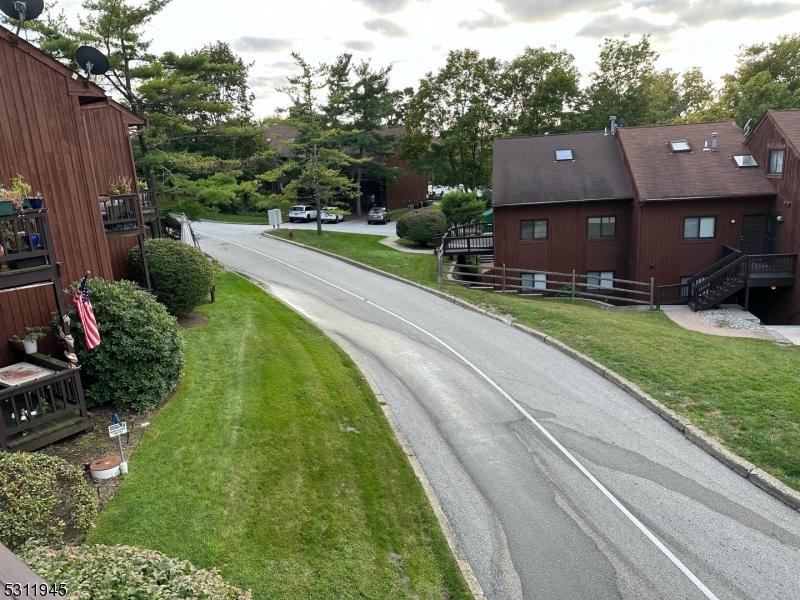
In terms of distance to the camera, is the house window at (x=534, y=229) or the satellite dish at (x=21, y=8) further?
the house window at (x=534, y=229)

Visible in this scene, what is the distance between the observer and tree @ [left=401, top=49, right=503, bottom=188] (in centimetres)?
4344

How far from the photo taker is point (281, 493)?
26.7 feet

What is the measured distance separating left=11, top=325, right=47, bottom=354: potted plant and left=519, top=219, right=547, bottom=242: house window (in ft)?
70.6

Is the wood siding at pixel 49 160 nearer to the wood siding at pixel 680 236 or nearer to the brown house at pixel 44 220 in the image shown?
the brown house at pixel 44 220

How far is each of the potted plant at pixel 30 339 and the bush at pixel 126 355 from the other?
0.77m

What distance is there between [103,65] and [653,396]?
15476 millimetres

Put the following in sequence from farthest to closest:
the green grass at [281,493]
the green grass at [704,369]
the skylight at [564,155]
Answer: the skylight at [564,155]
the green grass at [704,369]
the green grass at [281,493]

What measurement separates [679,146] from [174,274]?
2444 centimetres

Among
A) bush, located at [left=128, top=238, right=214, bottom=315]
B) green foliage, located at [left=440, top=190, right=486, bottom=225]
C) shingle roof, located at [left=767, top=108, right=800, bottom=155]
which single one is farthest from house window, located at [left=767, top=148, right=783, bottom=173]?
bush, located at [left=128, top=238, right=214, bottom=315]

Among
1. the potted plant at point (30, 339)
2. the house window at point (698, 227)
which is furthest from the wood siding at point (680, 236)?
the potted plant at point (30, 339)

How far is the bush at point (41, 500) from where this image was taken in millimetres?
6258

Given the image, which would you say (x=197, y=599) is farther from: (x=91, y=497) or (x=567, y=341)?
(x=567, y=341)

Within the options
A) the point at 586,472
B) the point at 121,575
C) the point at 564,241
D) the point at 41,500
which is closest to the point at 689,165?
the point at 564,241

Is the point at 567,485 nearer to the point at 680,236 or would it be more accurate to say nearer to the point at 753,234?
the point at 680,236
